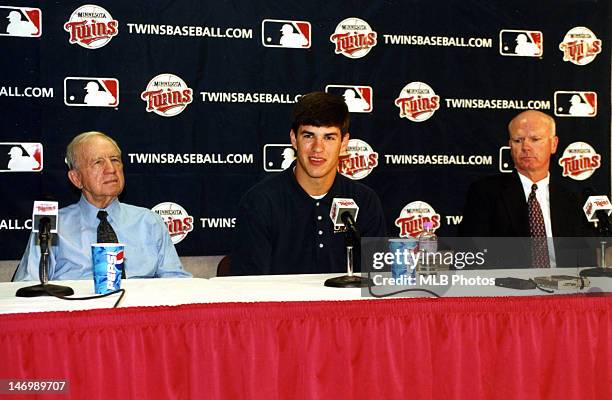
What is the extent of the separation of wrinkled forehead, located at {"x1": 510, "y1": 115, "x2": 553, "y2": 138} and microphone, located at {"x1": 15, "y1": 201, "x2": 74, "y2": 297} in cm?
221

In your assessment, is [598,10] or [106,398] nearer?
[106,398]

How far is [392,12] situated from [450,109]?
2.22ft

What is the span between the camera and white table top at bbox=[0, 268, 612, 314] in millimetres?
1929

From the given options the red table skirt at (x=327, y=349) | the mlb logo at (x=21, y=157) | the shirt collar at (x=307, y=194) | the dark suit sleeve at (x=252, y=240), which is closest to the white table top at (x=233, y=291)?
the red table skirt at (x=327, y=349)

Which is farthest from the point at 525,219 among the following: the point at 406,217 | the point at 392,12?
the point at 392,12

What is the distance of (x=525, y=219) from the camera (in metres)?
3.29

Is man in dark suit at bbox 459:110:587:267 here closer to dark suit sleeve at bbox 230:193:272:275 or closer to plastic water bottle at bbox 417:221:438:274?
dark suit sleeve at bbox 230:193:272:275

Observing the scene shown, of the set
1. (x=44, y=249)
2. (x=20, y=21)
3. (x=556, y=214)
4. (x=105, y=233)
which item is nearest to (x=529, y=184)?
(x=556, y=214)

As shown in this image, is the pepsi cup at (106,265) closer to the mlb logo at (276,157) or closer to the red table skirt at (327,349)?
the red table skirt at (327,349)

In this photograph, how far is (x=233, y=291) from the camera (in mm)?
2123

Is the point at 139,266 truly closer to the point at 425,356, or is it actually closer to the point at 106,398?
the point at 106,398

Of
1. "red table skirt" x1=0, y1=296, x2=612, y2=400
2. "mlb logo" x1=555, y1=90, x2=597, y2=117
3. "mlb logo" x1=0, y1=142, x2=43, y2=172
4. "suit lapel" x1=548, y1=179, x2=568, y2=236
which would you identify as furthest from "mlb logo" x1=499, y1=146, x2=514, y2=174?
"mlb logo" x1=0, y1=142, x2=43, y2=172

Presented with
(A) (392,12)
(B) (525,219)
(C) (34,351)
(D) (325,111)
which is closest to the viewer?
(C) (34,351)

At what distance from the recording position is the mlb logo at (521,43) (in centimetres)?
437
